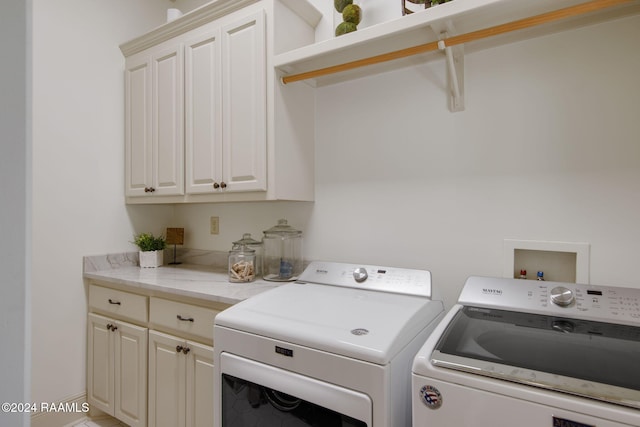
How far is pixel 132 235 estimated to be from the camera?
2.39m

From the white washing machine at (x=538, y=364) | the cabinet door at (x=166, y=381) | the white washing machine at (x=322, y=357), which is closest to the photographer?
the white washing machine at (x=538, y=364)

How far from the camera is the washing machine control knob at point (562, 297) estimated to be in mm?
1105

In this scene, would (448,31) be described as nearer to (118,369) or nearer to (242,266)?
(242,266)

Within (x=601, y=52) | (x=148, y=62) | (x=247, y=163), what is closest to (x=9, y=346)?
(x=247, y=163)

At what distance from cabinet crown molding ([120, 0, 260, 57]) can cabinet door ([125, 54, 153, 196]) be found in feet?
0.22

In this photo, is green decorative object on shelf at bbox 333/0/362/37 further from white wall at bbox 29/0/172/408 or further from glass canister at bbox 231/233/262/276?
white wall at bbox 29/0/172/408

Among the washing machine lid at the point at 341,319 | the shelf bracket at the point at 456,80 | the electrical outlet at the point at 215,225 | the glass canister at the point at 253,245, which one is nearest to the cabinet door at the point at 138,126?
the electrical outlet at the point at 215,225

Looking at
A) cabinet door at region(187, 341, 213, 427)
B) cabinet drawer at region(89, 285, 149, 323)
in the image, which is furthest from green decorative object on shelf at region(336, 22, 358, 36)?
cabinet drawer at region(89, 285, 149, 323)

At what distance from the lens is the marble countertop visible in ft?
5.21

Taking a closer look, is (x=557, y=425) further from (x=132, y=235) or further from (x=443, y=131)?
(x=132, y=235)

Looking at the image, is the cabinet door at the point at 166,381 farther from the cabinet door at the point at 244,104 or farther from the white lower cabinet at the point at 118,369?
the cabinet door at the point at 244,104

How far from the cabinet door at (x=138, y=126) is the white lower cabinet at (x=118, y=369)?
0.84 m

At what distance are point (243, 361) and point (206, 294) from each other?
51 cm

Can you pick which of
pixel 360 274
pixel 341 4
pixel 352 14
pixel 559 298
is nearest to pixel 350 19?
pixel 352 14
